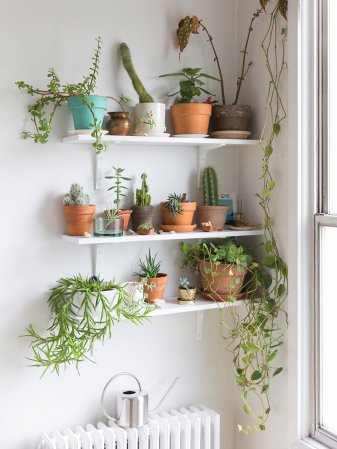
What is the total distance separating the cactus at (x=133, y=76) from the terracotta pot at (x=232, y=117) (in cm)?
31

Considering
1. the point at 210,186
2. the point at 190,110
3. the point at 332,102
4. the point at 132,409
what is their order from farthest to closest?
the point at 210,186 < the point at 190,110 < the point at 132,409 < the point at 332,102

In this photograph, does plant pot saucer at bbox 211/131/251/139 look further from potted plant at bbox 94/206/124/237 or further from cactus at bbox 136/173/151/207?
potted plant at bbox 94/206/124/237

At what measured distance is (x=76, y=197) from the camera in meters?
2.06

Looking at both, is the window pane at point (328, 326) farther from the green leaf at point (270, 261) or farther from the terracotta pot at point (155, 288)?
the terracotta pot at point (155, 288)

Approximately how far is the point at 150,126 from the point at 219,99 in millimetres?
440

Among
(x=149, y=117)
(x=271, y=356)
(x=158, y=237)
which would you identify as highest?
(x=149, y=117)

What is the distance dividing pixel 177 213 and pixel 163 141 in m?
0.29

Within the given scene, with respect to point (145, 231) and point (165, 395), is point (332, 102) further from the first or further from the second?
point (165, 395)

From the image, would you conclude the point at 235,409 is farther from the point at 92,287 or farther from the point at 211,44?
the point at 211,44

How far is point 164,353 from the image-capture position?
2354 mm

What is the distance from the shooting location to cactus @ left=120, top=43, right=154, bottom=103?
2.14m

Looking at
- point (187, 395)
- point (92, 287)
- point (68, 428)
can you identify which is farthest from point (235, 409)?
point (92, 287)

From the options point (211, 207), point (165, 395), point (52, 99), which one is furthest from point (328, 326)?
point (52, 99)

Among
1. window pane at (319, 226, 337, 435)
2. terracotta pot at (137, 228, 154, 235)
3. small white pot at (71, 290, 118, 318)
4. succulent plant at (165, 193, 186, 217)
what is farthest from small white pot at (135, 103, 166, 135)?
window pane at (319, 226, 337, 435)
